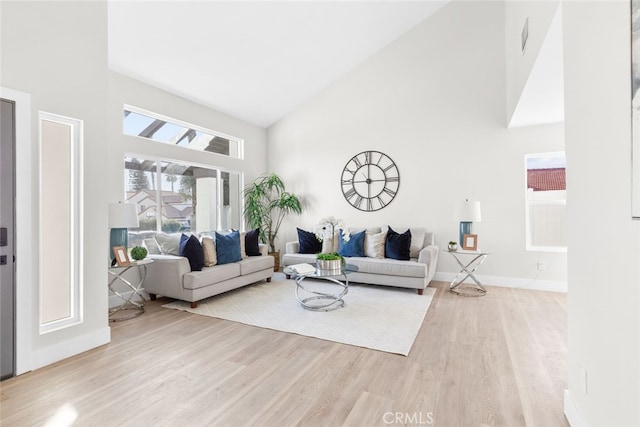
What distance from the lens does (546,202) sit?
4.63m

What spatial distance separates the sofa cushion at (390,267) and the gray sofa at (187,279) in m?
1.64

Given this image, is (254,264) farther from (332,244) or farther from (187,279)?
(332,244)

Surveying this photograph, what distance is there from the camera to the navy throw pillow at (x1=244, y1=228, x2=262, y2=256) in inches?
195

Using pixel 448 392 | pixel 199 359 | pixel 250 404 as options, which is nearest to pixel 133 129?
pixel 199 359

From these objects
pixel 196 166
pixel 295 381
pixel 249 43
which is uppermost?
pixel 249 43

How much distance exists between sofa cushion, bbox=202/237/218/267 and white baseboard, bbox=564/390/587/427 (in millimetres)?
3731

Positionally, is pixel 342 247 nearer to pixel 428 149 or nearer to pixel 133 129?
pixel 428 149

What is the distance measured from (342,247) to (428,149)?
87.0 inches

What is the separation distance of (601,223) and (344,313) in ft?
8.59

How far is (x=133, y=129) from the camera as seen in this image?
4.24 meters

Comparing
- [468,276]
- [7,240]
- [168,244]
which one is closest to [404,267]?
[468,276]

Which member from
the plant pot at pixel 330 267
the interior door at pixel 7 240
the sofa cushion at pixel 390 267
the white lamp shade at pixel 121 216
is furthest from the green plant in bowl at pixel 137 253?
the sofa cushion at pixel 390 267

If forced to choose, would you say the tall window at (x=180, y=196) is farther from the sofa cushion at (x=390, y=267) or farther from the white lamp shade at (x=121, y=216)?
the sofa cushion at (x=390, y=267)

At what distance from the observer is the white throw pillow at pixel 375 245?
15.9ft
